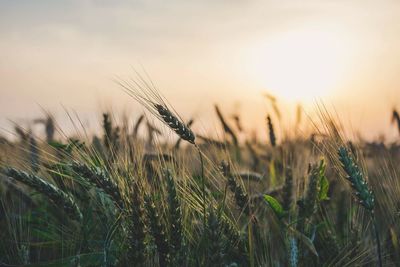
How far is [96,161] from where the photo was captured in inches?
77.5

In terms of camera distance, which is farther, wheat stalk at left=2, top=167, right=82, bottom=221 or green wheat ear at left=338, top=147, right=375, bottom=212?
wheat stalk at left=2, top=167, right=82, bottom=221

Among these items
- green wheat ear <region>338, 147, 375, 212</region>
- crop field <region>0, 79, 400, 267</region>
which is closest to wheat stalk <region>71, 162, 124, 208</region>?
crop field <region>0, 79, 400, 267</region>

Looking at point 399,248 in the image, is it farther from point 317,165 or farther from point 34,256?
point 34,256

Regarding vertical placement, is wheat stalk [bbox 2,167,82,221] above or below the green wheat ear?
above

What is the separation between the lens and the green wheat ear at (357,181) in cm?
178

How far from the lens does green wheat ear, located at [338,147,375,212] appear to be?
1781 mm

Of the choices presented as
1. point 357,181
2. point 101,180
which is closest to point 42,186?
point 101,180

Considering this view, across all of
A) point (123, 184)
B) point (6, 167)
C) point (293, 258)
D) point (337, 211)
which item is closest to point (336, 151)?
point (293, 258)

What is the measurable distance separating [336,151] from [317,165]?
0.46ft

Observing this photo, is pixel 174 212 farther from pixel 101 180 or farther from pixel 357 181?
pixel 357 181

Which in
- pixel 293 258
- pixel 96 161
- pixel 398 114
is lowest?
pixel 293 258

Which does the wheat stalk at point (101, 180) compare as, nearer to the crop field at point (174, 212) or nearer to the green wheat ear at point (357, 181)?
the crop field at point (174, 212)

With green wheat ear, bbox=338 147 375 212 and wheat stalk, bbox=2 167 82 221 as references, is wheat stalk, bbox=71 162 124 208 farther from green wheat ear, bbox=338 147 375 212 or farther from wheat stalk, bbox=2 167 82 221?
green wheat ear, bbox=338 147 375 212

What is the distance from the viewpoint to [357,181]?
71.1 inches
